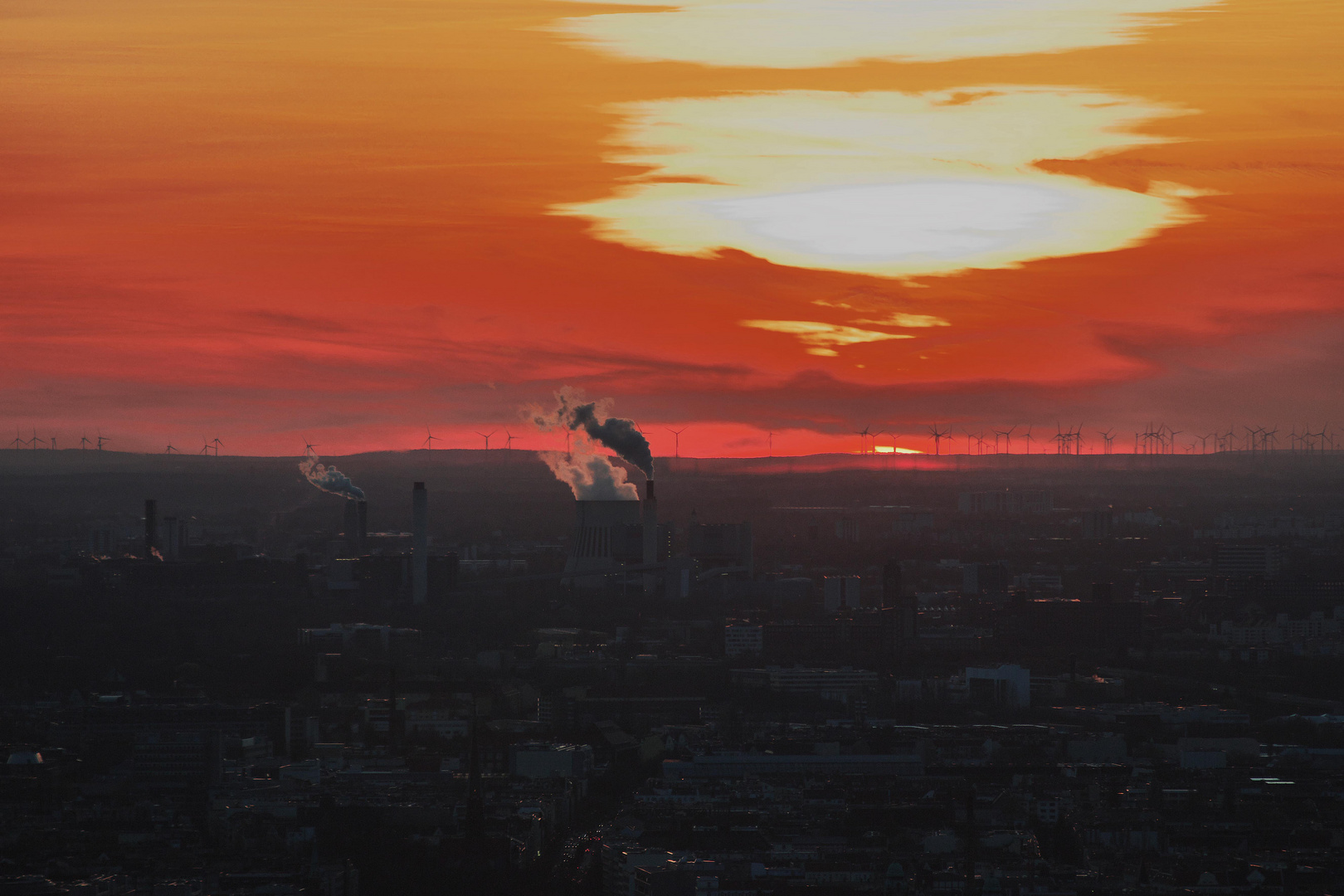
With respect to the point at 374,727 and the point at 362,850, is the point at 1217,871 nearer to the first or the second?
the point at 362,850

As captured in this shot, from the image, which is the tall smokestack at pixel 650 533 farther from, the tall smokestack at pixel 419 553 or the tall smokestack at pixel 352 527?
the tall smokestack at pixel 352 527

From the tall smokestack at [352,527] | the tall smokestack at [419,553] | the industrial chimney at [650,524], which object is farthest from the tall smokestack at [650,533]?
the tall smokestack at [352,527]

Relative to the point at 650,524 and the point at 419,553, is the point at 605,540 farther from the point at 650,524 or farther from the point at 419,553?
the point at 419,553

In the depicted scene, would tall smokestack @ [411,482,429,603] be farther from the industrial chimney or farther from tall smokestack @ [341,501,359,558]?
tall smokestack @ [341,501,359,558]

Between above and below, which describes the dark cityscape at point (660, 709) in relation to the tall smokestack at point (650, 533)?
below

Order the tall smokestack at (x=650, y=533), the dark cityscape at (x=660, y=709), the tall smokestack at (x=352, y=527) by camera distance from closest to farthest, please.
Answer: the dark cityscape at (x=660, y=709) → the tall smokestack at (x=650, y=533) → the tall smokestack at (x=352, y=527)

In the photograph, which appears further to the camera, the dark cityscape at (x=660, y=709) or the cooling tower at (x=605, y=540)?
the cooling tower at (x=605, y=540)

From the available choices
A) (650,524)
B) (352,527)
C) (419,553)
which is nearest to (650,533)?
(650,524)
